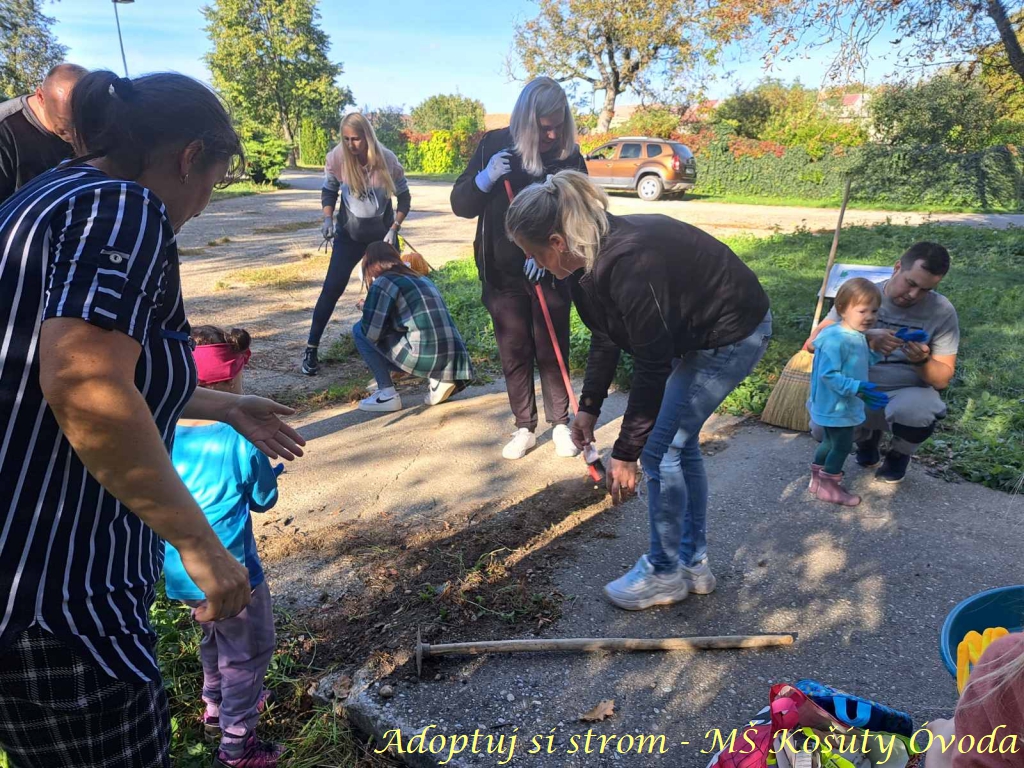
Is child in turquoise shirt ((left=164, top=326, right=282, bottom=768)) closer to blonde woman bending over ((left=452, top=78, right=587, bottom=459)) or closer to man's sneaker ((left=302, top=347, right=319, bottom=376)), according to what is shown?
blonde woman bending over ((left=452, top=78, right=587, bottom=459))

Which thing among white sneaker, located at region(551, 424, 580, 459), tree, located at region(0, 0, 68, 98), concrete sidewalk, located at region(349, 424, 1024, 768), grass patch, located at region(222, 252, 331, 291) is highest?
tree, located at region(0, 0, 68, 98)

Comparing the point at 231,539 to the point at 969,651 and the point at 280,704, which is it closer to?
the point at 280,704

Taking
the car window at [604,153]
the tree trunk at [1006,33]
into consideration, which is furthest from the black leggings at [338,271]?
the car window at [604,153]

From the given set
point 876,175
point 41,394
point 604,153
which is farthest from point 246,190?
point 41,394

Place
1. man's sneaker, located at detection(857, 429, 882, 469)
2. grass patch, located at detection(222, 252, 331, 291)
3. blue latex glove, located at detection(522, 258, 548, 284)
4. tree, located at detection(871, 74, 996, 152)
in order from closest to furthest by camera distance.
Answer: blue latex glove, located at detection(522, 258, 548, 284)
man's sneaker, located at detection(857, 429, 882, 469)
grass patch, located at detection(222, 252, 331, 291)
tree, located at detection(871, 74, 996, 152)

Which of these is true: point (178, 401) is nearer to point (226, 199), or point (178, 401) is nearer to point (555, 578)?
point (555, 578)

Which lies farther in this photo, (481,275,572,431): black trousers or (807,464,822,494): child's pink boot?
(481,275,572,431): black trousers

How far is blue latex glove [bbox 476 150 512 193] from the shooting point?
3.72 meters

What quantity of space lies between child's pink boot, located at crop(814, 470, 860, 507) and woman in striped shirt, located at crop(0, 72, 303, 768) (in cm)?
322

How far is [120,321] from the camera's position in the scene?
3.46 feet

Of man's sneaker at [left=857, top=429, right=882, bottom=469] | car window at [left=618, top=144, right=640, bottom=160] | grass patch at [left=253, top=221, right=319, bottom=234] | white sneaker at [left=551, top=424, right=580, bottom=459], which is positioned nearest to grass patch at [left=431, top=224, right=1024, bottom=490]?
man's sneaker at [left=857, top=429, right=882, bottom=469]

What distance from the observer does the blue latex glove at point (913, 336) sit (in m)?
3.73

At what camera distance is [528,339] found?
4.15 metres

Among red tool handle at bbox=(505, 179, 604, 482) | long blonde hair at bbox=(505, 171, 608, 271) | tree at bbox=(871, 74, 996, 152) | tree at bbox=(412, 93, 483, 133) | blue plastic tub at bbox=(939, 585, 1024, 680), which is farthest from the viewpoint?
tree at bbox=(412, 93, 483, 133)
